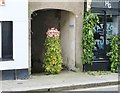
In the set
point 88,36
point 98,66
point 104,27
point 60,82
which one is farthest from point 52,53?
point 104,27

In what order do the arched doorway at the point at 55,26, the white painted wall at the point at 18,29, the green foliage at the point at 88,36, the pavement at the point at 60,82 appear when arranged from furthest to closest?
the arched doorway at the point at 55,26, the green foliage at the point at 88,36, the white painted wall at the point at 18,29, the pavement at the point at 60,82

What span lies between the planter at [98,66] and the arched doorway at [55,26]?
25.9 inches

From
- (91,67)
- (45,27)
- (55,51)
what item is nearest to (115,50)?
(91,67)

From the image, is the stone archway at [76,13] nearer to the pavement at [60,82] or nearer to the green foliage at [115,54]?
the pavement at [60,82]

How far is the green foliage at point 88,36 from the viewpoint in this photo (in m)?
14.6

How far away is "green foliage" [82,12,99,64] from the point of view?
14.6 meters

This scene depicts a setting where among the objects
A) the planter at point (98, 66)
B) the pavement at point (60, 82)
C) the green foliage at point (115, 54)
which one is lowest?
the pavement at point (60, 82)

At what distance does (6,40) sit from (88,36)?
11.4 ft

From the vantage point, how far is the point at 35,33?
16875mm

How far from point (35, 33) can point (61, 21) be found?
157 centimetres

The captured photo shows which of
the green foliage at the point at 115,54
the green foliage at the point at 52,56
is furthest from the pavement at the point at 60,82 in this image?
the green foliage at the point at 115,54

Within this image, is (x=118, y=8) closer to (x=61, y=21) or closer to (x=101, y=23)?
(x=101, y=23)

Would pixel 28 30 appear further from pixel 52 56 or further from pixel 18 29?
pixel 52 56

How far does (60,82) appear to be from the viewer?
41.6 feet
